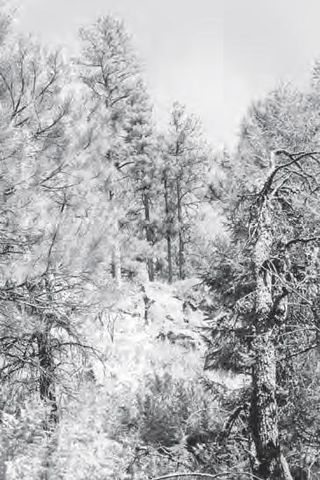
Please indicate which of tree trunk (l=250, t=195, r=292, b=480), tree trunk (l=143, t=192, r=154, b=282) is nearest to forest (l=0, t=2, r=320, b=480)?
tree trunk (l=250, t=195, r=292, b=480)

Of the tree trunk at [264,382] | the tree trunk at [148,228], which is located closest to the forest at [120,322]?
the tree trunk at [264,382]

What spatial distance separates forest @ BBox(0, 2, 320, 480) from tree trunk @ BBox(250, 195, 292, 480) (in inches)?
0.4

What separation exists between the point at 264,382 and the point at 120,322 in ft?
27.8

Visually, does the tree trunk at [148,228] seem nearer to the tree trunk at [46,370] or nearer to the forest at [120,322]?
the forest at [120,322]

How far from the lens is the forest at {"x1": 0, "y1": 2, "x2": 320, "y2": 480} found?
396 cm

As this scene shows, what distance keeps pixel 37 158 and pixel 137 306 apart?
24.2 ft

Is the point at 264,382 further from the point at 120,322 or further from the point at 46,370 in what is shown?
the point at 120,322

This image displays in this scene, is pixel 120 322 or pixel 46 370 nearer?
pixel 46 370

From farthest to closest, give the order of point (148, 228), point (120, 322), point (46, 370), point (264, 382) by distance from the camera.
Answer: point (148, 228), point (120, 322), point (46, 370), point (264, 382)

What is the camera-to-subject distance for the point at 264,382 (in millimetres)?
3582

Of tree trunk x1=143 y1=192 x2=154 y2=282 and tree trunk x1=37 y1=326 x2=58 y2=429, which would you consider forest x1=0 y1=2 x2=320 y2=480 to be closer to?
tree trunk x1=37 y1=326 x2=58 y2=429

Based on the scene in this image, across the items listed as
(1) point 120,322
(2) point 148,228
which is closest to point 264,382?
(1) point 120,322

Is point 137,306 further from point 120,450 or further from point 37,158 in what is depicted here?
point 37,158

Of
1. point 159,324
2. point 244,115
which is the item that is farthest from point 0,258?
point 244,115
